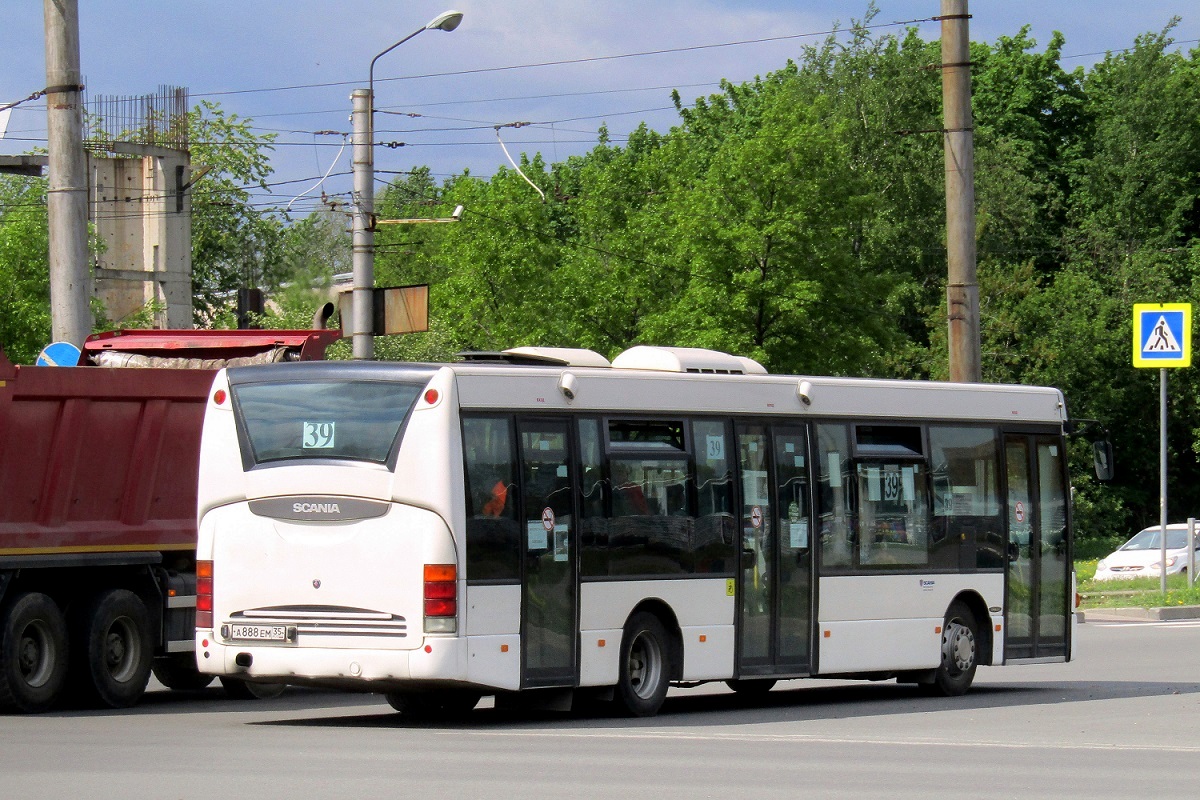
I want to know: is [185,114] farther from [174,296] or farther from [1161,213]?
[1161,213]

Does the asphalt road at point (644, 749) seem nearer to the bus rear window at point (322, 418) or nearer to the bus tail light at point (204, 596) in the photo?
the bus tail light at point (204, 596)

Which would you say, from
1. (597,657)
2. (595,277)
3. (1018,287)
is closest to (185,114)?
(595,277)

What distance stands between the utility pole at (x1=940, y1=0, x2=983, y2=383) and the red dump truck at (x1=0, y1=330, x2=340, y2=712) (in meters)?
9.17

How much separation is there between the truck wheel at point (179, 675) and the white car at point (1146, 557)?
84.5ft

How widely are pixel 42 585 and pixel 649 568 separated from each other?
4980 mm

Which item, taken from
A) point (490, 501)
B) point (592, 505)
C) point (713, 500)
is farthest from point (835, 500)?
point (490, 501)

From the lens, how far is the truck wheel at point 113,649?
15.5 metres

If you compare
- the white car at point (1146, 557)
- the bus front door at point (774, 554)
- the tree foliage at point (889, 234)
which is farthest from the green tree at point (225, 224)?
the bus front door at point (774, 554)

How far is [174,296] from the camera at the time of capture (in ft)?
165

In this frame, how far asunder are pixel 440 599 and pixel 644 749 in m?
1.95

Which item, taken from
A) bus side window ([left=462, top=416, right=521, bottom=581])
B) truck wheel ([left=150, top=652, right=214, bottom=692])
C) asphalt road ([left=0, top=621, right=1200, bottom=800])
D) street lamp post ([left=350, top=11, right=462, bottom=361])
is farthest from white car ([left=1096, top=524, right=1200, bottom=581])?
bus side window ([left=462, top=416, right=521, bottom=581])

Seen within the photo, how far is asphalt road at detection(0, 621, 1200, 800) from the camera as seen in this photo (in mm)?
9852

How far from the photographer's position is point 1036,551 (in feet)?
60.7

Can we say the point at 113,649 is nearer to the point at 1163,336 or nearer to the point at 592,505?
the point at 592,505
